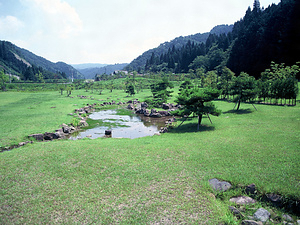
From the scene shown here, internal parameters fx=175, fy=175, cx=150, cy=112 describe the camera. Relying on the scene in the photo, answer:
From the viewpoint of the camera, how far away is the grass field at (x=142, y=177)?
782cm

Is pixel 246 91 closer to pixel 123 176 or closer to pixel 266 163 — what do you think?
pixel 266 163

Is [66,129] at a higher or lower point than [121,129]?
higher

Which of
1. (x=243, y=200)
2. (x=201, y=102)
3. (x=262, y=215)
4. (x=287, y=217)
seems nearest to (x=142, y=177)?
(x=243, y=200)

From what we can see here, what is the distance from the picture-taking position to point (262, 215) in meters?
7.56

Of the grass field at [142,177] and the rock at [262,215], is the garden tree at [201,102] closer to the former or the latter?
the grass field at [142,177]

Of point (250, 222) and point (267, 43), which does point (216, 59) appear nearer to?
point (267, 43)

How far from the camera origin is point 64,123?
26328 mm

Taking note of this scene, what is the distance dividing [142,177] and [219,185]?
4.32 meters

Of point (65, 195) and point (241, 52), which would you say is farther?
point (241, 52)

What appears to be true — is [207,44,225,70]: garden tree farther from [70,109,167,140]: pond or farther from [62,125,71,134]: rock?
[62,125,71,134]: rock

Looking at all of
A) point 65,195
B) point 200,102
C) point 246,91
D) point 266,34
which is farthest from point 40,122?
point 266,34

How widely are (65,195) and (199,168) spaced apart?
311 inches

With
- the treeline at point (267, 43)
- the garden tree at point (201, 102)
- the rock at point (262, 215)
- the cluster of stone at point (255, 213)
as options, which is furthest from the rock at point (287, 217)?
the treeline at point (267, 43)

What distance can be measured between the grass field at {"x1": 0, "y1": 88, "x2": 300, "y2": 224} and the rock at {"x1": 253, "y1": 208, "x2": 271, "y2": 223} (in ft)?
4.01
